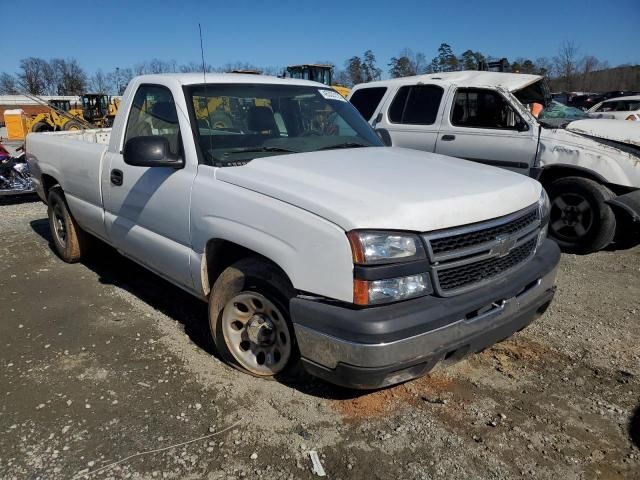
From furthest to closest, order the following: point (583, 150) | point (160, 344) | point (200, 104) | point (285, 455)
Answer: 1. point (583, 150)
2. point (160, 344)
3. point (200, 104)
4. point (285, 455)

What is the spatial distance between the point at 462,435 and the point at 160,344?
223 centimetres

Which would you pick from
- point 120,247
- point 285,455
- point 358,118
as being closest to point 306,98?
point 358,118

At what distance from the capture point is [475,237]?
2.64m

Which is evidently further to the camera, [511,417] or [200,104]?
[200,104]

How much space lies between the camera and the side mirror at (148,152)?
3.18 metres

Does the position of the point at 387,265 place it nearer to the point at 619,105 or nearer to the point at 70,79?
the point at 619,105

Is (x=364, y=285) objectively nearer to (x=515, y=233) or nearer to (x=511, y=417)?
(x=515, y=233)

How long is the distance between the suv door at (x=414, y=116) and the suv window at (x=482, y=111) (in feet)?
0.84

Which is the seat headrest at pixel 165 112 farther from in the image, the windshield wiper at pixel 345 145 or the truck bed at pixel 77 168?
the windshield wiper at pixel 345 145

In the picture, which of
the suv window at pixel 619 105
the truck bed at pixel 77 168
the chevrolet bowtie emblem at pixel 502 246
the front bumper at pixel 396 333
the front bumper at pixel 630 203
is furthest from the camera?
the suv window at pixel 619 105

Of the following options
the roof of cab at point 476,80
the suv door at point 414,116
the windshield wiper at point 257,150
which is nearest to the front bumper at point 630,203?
the roof of cab at point 476,80

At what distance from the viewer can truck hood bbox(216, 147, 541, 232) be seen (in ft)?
8.04

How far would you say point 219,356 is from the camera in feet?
11.7

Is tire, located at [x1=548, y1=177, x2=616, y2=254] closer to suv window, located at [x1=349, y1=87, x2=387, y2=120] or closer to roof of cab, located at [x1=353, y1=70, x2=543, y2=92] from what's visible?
roof of cab, located at [x1=353, y1=70, x2=543, y2=92]
